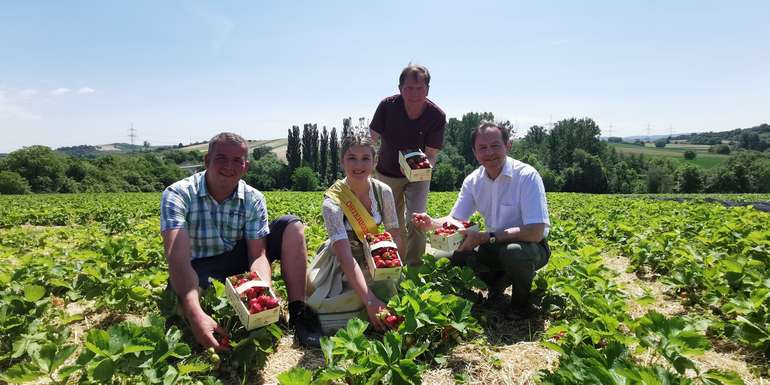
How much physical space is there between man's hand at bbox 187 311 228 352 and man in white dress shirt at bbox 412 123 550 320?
166 centimetres

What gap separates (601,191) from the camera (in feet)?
185

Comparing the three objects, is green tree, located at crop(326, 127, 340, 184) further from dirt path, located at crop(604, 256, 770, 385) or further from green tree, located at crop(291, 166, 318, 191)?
dirt path, located at crop(604, 256, 770, 385)

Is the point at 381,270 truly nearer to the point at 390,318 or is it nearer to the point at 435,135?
the point at 390,318

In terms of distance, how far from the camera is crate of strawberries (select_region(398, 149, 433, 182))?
3.57 metres

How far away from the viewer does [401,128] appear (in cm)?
410

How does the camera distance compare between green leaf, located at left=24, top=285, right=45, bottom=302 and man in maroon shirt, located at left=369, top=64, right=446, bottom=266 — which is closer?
green leaf, located at left=24, top=285, right=45, bottom=302

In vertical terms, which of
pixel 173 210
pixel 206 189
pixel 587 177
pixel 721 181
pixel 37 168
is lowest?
pixel 721 181

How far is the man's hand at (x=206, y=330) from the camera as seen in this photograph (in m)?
2.37

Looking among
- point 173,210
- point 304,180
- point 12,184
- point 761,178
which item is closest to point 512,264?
point 173,210

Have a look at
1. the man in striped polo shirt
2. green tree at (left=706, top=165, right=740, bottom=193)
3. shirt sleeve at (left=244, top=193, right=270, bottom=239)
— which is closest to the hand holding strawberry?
the man in striped polo shirt

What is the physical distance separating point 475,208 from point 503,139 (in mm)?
737

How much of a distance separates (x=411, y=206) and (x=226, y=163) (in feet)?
6.66

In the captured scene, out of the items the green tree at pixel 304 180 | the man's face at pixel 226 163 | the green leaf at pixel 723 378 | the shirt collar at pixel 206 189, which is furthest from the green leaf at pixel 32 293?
the green tree at pixel 304 180

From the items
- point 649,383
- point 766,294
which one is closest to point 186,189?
point 649,383
